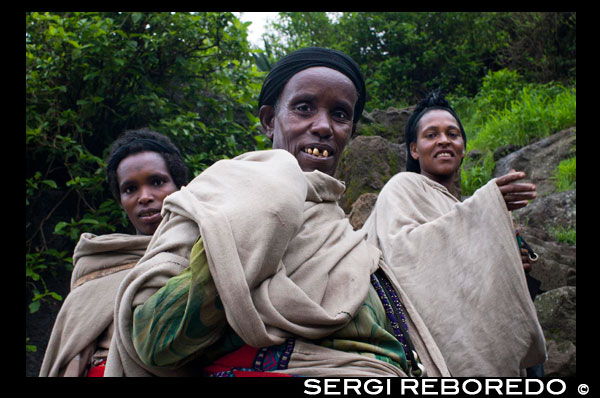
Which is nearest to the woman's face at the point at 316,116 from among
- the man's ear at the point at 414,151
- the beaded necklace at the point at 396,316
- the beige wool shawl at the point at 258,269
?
the beige wool shawl at the point at 258,269

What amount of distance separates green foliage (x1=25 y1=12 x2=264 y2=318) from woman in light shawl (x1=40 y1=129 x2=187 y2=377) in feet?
3.98

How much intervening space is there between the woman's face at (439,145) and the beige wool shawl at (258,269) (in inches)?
66.5

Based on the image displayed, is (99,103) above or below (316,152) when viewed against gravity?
above

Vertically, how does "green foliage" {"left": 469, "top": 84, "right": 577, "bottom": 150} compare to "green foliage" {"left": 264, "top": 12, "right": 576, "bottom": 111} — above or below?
below

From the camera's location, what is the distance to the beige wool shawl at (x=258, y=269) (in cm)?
137

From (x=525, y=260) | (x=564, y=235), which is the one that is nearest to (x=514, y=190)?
(x=525, y=260)

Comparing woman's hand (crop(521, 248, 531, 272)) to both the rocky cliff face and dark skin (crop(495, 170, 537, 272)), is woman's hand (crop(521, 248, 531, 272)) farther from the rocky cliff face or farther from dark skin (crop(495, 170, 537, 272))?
the rocky cliff face

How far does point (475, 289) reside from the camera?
2.14 meters

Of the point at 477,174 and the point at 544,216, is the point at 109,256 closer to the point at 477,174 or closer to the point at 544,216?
the point at 544,216

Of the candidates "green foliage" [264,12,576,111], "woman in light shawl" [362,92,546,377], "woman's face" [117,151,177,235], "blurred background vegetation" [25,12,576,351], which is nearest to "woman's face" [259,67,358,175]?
"woman in light shawl" [362,92,546,377]

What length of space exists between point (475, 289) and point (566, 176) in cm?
470

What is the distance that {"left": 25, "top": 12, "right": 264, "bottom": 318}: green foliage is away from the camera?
13.2ft

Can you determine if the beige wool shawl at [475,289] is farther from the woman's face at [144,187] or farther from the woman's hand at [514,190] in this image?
the woman's face at [144,187]
